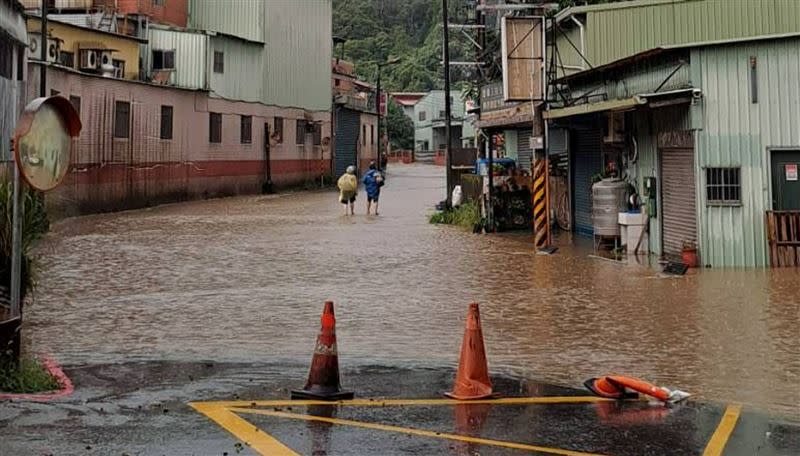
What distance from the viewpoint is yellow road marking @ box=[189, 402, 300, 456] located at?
6.43 m

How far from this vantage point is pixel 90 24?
128 feet

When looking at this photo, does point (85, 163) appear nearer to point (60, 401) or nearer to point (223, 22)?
point (223, 22)

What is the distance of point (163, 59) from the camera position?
40.0 m

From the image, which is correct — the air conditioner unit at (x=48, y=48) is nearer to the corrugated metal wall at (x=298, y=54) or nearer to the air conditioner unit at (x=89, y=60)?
the air conditioner unit at (x=89, y=60)

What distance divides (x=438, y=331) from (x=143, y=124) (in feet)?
87.8

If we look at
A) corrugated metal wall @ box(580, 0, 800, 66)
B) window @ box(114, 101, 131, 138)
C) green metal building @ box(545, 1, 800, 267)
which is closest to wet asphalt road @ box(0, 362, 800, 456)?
green metal building @ box(545, 1, 800, 267)

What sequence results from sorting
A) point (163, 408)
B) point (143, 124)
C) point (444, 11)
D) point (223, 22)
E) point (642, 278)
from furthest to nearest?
point (223, 22) < point (143, 124) < point (444, 11) < point (642, 278) < point (163, 408)

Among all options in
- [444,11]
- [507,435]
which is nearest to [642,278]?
[507,435]

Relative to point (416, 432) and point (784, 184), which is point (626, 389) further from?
point (784, 184)

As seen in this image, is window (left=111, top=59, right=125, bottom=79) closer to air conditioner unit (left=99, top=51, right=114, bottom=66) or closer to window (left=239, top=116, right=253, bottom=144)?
air conditioner unit (left=99, top=51, right=114, bottom=66)

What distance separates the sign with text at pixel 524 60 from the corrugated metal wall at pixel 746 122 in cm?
494

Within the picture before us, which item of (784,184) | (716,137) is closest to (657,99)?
(716,137)

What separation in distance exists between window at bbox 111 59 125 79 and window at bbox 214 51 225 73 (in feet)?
17.1

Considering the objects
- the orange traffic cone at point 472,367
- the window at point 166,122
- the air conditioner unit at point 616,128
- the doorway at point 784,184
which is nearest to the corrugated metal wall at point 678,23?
the air conditioner unit at point 616,128
